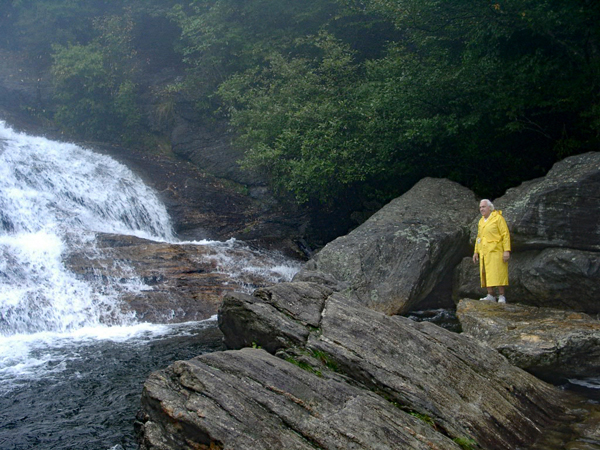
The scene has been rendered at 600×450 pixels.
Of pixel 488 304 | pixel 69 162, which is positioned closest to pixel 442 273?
pixel 488 304

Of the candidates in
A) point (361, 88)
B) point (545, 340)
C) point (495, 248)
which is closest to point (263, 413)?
point (545, 340)

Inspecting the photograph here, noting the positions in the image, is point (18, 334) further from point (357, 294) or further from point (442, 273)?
point (442, 273)

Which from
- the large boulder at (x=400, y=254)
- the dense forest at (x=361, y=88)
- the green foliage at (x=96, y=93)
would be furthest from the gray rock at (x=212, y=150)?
the large boulder at (x=400, y=254)

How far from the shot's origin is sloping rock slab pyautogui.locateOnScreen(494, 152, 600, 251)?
10.2m

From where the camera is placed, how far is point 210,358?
230 inches

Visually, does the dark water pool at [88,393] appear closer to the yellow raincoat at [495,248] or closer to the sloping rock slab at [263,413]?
the sloping rock slab at [263,413]

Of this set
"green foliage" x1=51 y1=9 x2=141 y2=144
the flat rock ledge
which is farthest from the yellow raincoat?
"green foliage" x1=51 y1=9 x2=141 y2=144

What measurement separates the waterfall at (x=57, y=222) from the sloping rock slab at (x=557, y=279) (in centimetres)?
850

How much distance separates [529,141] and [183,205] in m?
12.1

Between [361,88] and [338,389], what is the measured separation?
13.3m

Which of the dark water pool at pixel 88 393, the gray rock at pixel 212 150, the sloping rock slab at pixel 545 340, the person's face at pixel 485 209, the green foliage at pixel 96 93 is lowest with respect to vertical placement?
the dark water pool at pixel 88 393

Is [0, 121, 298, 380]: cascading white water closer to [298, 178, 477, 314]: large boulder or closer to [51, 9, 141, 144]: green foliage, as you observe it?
[51, 9, 141, 144]: green foliage

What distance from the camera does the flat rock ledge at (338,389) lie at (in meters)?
5.06

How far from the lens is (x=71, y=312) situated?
11914mm
